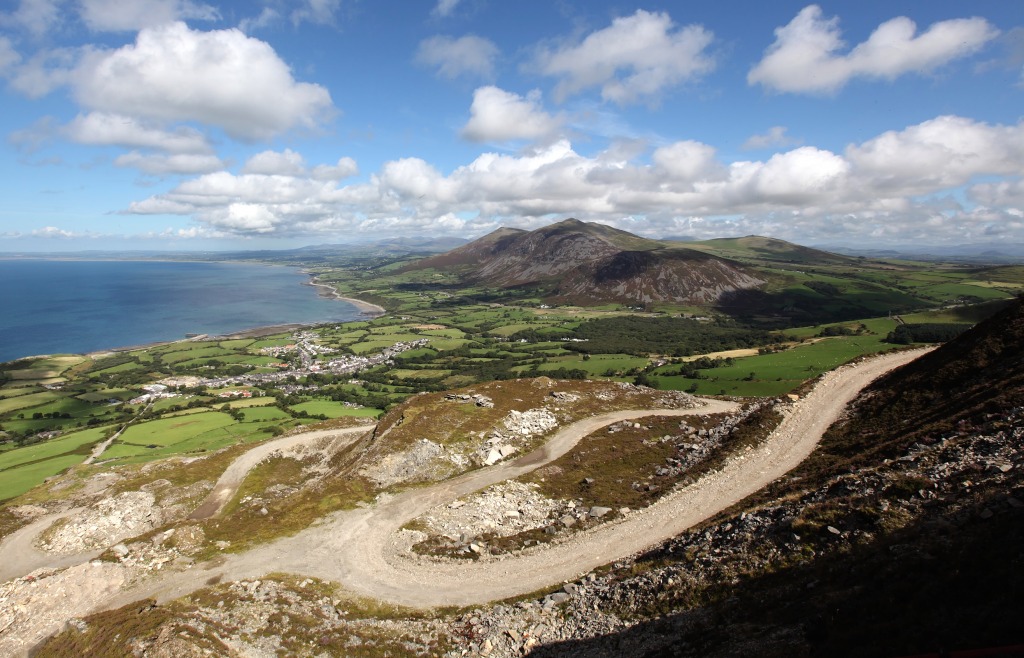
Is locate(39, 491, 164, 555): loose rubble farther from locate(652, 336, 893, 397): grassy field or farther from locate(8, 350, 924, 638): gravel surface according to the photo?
locate(652, 336, 893, 397): grassy field

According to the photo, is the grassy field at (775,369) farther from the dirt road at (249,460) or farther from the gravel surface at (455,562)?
the dirt road at (249,460)

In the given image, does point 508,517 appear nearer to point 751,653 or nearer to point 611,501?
point 611,501

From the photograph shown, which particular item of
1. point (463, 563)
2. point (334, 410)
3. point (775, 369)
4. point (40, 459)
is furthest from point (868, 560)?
point (40, 459)

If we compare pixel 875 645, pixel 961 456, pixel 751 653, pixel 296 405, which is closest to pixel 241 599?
pixel 751 653

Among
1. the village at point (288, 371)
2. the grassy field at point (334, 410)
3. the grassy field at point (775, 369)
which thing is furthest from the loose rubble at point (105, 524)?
the grassy field at point (775, 369)

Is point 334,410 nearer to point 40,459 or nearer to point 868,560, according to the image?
point 40,459

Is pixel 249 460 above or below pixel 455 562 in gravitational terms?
below

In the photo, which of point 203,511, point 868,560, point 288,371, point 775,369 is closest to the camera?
point 868,560

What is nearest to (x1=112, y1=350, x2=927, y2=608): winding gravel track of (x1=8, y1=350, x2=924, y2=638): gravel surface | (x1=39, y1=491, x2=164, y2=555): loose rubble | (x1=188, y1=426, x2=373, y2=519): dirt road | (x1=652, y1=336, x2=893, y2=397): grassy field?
(x1=8, y1=350, x2=924, y2=638): gravel surface
